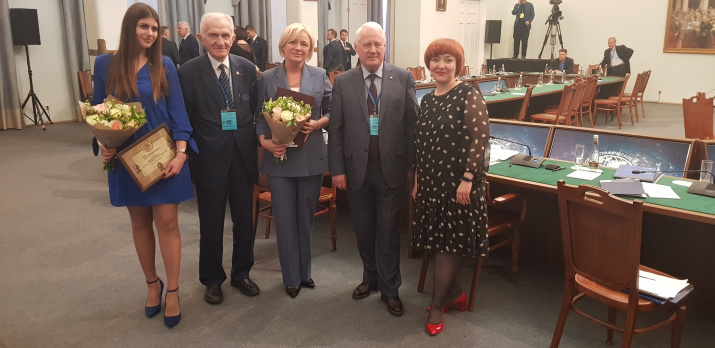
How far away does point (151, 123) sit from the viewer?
2539 mm

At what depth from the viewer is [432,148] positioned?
2561mm

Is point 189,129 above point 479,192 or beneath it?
above

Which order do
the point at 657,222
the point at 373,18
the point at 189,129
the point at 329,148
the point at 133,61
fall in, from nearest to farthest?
the point at 133,61 → the point at 189,129 → the point at 329,148 → the point at 657,222 → the point at 373,18

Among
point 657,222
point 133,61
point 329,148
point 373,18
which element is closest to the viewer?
point 133,61

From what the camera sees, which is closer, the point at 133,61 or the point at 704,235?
the point at 133,61

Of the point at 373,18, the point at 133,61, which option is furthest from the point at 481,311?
the point at 373,18

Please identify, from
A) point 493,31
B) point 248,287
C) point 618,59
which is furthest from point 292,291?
point 493,31

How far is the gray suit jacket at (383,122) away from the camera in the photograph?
2711 millimetres

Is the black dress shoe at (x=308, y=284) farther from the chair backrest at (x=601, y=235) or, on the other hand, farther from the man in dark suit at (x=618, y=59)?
the man in dark suit at (x=618, y=59)

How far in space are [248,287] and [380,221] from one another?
2.88 ft

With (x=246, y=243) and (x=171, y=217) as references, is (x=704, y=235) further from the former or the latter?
(x=171, y=217)

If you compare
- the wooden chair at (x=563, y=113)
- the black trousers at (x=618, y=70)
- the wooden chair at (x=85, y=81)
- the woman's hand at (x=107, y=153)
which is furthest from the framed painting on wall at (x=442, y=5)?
the woman's hand at (x=107, y=153)

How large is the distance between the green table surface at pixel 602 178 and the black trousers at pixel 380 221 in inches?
30.2

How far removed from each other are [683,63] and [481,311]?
40.3ft
